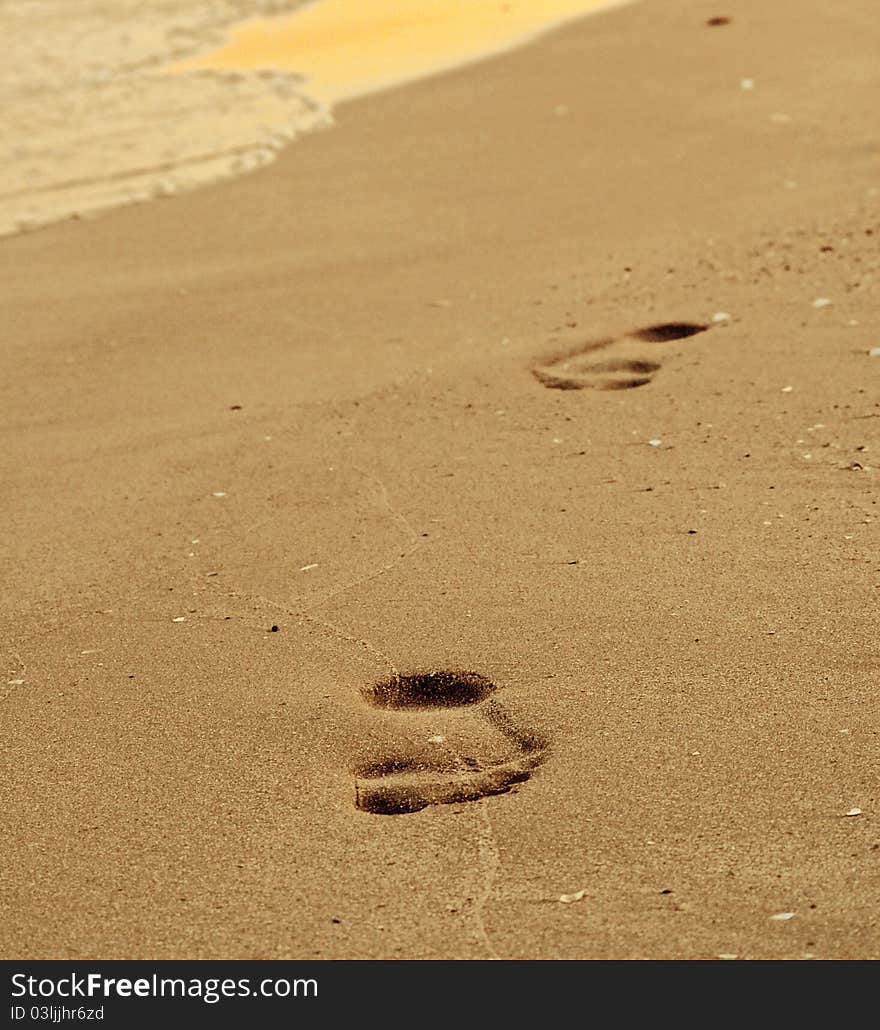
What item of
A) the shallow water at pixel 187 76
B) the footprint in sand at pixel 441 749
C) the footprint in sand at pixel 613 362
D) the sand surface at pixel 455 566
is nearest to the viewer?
the sand surface at pixel 455 566

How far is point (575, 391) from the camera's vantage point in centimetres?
487

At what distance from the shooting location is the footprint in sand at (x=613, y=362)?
16.2 ft

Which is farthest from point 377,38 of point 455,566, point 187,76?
point 455,566

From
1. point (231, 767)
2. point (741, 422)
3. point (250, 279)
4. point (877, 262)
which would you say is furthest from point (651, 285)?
point (231, 767)

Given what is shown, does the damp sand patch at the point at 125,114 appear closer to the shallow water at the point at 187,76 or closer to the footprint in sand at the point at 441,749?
the shallow water at the point at 187,76

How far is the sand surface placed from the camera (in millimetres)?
2646

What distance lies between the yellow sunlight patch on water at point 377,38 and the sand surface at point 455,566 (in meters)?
4.17

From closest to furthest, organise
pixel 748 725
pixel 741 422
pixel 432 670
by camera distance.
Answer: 1. pixel 748 725
2. pixel 432 670
3. pixel 741 422

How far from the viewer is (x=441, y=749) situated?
301 cm

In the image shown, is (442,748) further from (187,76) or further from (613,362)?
(187,76)

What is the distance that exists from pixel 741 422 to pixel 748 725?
166 centimetres

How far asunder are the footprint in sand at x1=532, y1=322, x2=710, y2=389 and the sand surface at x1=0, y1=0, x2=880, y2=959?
2 cm

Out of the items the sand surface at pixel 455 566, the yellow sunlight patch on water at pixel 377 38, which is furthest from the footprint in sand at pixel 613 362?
the yellow sunlight patch on water at pixel 377 38
